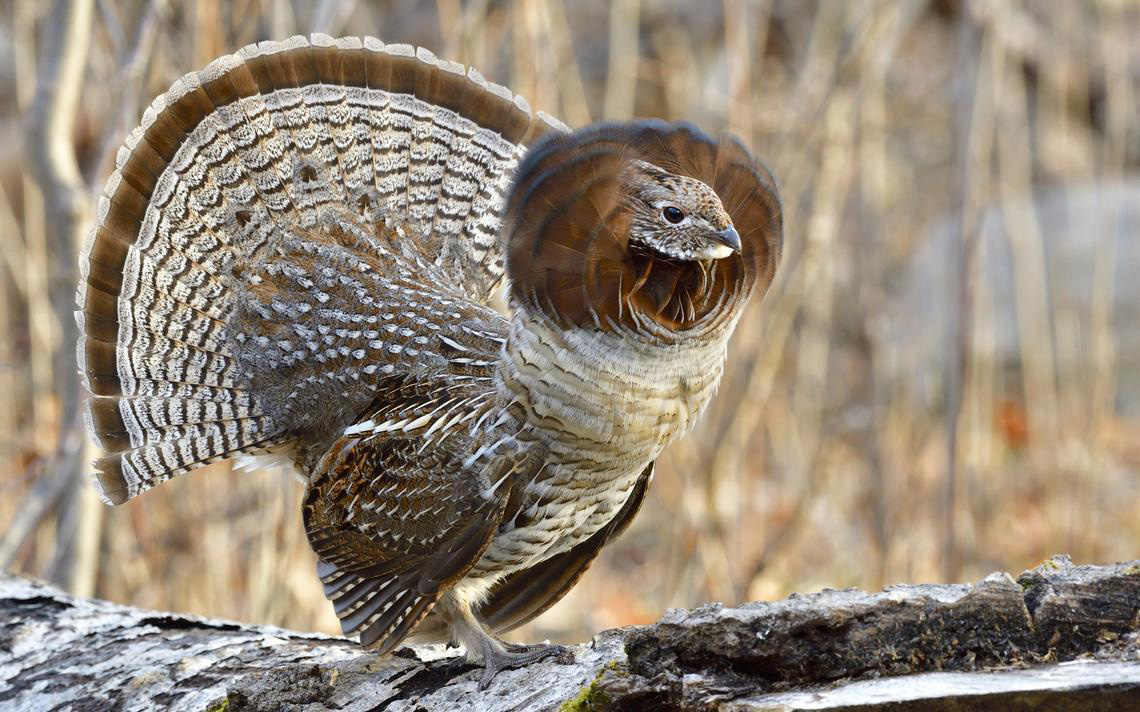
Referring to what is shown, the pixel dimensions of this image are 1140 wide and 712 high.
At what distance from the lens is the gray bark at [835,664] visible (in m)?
1.91

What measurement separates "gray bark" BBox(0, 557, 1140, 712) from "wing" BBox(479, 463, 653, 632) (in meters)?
0.78

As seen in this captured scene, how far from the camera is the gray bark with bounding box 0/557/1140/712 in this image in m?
1.91

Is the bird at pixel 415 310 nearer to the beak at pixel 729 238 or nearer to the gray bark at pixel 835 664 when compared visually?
the beak at pixel 729 238

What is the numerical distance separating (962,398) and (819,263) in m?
0.79

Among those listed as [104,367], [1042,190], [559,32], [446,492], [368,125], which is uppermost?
[1042,190]

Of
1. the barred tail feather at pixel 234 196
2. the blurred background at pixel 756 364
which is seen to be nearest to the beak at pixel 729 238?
the barred tail feather at pixel 234 196

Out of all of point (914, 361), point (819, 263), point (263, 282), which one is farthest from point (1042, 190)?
point (263, 282)

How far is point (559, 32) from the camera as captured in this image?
15.9 feet

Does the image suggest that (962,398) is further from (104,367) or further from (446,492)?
(104,367)

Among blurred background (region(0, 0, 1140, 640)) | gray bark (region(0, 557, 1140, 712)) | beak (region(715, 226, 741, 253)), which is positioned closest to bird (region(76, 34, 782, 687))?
beak (region(715, 226, 741, 253))

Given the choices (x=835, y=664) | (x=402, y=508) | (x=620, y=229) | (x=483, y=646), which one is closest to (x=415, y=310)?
(x=402, y=508)

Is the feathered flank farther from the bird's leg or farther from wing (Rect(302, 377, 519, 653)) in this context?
the bird's leg

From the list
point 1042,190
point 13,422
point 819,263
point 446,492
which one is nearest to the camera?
point 446,492

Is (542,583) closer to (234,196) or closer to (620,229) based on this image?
(620,229)
